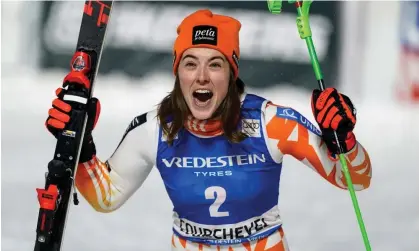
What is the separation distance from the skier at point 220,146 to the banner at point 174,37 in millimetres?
5611

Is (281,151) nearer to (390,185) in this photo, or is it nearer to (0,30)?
(390,185)

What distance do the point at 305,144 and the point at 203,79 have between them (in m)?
0.55

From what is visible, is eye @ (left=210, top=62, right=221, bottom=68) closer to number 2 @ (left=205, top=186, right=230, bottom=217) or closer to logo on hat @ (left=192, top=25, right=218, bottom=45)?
logo on hat @ (left=192, top=25, right=218, bottom=45)

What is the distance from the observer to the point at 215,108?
4449 millimetres

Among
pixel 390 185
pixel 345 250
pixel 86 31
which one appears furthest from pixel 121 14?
pixel 86 31

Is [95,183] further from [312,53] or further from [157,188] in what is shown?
[157,188]

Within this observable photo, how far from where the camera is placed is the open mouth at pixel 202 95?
4402 mm

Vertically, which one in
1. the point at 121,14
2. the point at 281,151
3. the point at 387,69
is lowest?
the point at 281,151

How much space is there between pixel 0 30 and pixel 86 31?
6.01 metres

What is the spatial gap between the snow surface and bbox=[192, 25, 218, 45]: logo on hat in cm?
243

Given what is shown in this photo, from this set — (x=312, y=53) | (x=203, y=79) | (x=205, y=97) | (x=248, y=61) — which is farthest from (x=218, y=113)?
(x=248, y=61)

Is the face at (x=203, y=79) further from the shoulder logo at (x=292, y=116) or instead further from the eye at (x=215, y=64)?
the shoulder logo at (x=292, y=116)

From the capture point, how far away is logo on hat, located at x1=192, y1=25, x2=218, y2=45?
443cm

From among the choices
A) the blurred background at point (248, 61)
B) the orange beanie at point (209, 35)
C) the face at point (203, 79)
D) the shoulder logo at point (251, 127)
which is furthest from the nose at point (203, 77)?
the blurred background at point (248, 61)
